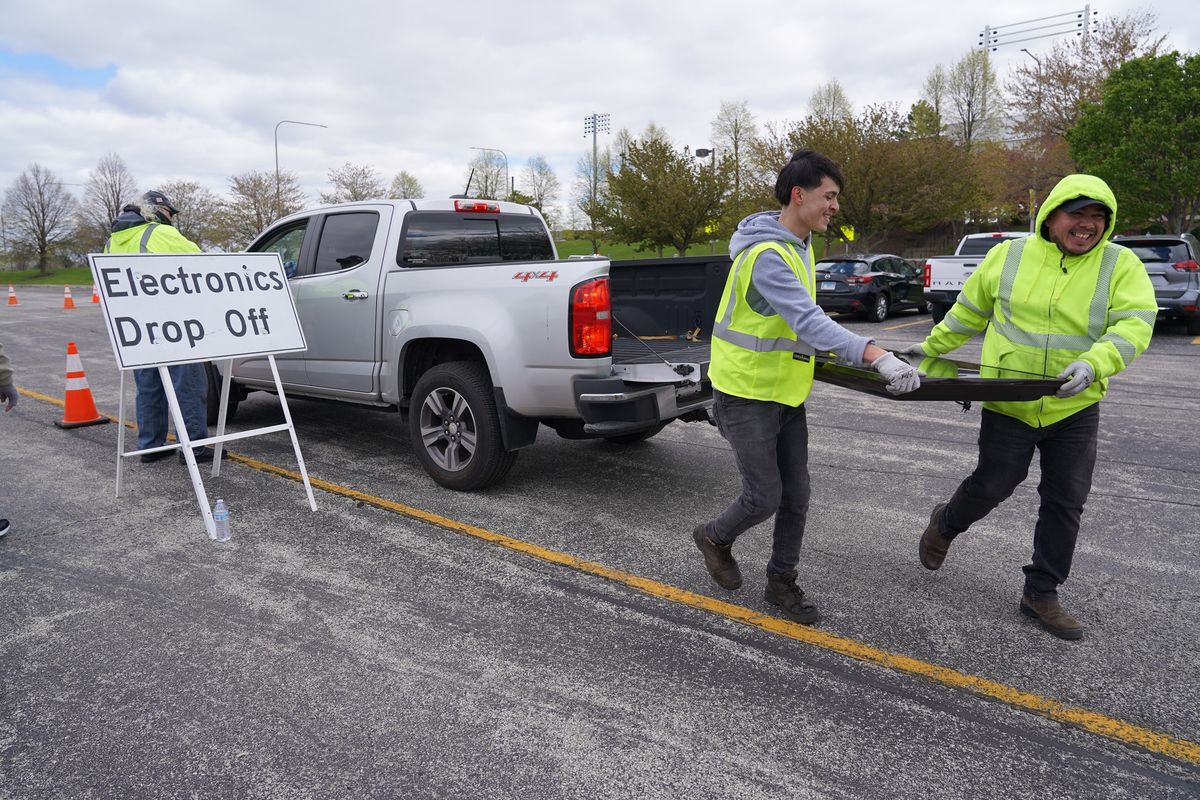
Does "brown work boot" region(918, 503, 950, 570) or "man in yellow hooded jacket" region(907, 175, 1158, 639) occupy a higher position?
"man in yellow hooded jacket" region(907, 175, 1158, 639)

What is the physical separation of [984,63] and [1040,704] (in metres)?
63.2

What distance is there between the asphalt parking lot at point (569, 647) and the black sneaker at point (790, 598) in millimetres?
54

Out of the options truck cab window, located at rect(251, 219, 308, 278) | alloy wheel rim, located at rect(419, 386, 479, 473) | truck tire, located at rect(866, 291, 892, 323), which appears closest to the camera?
alloy wheel rim, located at rect(419, 386, 479, 473)

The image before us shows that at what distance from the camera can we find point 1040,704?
2.97 m

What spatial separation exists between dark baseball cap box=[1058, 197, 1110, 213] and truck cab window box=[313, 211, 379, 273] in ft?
14.4

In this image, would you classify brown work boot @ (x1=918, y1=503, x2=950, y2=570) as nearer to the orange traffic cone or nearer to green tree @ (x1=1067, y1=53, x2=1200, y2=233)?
the orange traffic cone

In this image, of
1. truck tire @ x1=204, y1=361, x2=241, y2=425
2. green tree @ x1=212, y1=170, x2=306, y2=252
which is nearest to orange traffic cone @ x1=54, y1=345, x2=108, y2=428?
truck tire @ x1=204, y1=361, x2=241, y2=425

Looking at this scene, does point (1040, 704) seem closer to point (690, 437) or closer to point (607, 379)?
point (607, 379)

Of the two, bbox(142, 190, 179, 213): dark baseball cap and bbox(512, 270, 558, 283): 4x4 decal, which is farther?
bbox(142, 190, 179, 213): dark baseball cap

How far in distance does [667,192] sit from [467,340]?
28.2m

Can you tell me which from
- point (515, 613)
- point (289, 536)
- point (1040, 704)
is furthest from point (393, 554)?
point (1040, 704)

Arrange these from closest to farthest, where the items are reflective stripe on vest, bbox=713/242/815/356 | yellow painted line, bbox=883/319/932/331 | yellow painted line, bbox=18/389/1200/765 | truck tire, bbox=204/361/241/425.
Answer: yellow painted line, bbox=18/389/1200/765, reflective stripe on vest, bbox=713/242/815/356, truck tire, bbox=204/361/241/425, yellow painted line, bbox=883/319/932/331

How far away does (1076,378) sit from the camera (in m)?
3.05

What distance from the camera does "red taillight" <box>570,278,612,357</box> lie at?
15.5 feet
